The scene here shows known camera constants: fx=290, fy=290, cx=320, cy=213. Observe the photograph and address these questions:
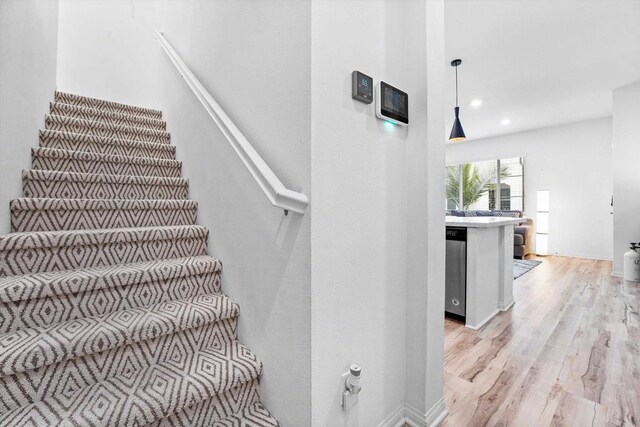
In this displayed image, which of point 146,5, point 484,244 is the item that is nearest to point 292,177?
point 484,244

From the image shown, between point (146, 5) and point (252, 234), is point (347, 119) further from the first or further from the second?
point (146, 5)

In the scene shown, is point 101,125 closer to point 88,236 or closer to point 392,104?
point 88,236

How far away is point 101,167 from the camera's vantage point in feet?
6.53

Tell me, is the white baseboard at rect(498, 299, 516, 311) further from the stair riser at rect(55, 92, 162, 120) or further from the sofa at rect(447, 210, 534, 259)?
the stair riser at rect(55, 92, 162, 120)

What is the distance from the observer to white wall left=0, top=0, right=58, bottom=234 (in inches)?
57.2

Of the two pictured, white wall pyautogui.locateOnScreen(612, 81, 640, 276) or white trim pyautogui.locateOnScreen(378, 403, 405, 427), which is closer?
white trim pyautogui.locateOnScreen(378, 403, 405, 427)

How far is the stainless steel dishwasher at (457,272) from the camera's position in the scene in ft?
8.06

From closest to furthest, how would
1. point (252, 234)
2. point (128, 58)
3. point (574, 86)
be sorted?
point (252, 234) → point (128, 58) → point (574, 86)

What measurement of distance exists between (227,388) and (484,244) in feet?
7.55

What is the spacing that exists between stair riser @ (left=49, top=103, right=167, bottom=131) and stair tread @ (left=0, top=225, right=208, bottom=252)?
142cm

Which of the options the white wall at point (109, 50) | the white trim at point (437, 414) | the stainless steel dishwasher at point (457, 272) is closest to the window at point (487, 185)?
the stainless steel dishwasher at point (457, 272)

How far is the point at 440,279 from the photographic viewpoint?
139cm

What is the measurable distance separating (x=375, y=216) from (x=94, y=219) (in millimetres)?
1597

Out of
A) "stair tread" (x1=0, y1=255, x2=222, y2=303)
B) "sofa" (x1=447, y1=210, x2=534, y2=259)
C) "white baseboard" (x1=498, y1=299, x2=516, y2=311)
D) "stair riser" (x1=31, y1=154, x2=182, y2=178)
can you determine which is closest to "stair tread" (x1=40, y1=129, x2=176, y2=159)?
"stair riser" (x1=31, y1=154, x2=182, y2=178)
